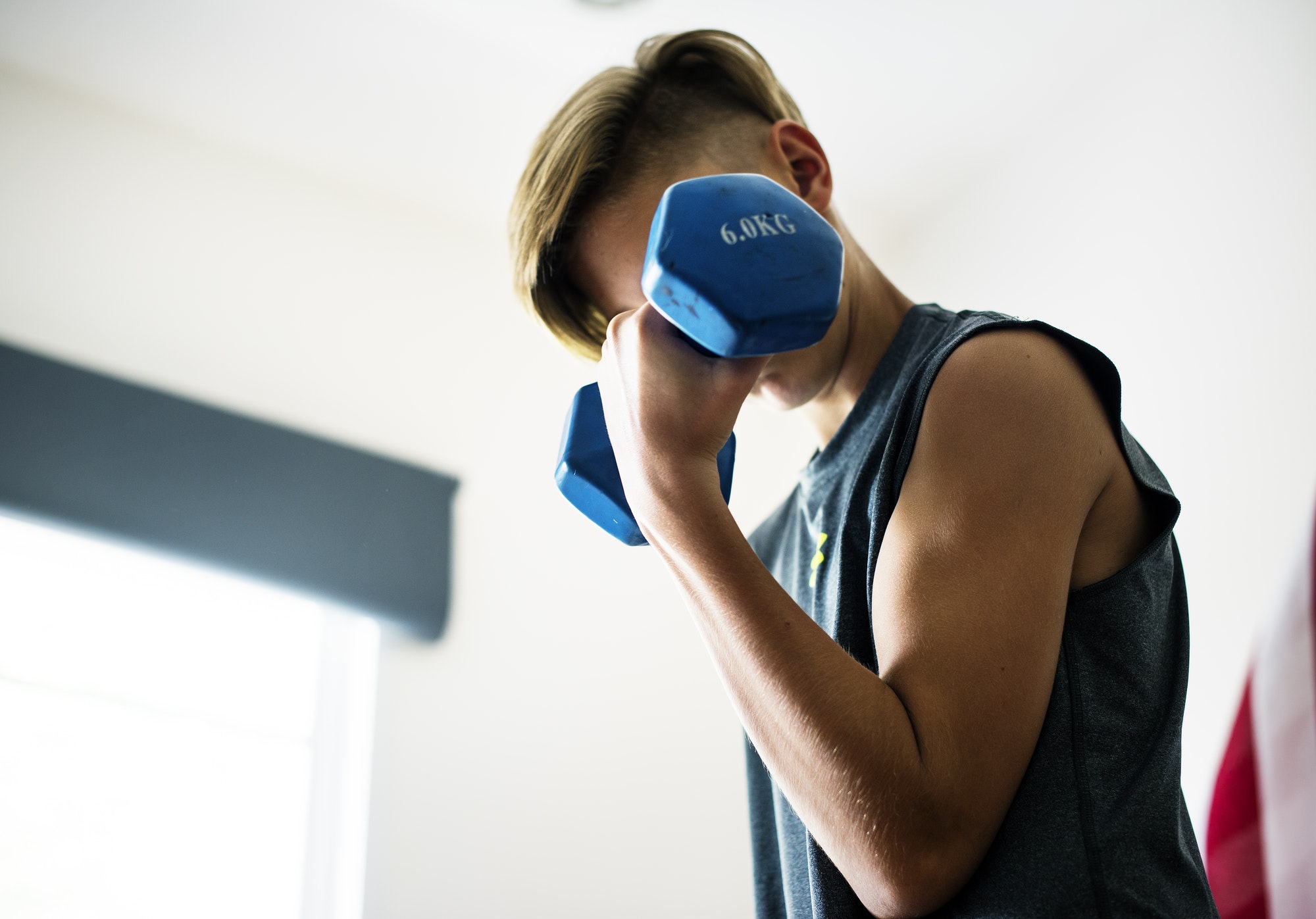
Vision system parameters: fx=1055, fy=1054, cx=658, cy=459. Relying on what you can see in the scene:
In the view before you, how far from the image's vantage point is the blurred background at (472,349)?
64.5 inches

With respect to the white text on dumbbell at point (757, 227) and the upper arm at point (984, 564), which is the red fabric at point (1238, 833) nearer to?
the upper arm at point (984, 564)

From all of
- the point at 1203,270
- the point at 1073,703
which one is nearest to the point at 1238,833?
the point at 1073,703

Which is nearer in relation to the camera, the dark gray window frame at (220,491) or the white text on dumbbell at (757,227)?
the white text on dumbbell at (757,227)

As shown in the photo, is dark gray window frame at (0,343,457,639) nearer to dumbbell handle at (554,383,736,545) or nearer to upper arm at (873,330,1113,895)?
dumbbell handle at (554,383,736,545)

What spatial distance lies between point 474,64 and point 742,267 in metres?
1.63

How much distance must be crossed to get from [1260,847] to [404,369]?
194 centimetres

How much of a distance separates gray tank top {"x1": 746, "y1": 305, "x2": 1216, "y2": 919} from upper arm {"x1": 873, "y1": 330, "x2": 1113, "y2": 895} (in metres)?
0.02

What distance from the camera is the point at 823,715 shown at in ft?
2.05

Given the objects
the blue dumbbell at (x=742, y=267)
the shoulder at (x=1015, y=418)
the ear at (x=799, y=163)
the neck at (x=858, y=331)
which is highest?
the ear at (x=799, y=163)

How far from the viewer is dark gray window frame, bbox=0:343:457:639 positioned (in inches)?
65.2

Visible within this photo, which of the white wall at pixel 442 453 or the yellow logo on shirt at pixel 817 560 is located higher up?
the white wall at pixel 442 453

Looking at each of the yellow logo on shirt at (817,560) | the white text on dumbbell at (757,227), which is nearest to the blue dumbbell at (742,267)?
the white text on dumbbell at (757,227)

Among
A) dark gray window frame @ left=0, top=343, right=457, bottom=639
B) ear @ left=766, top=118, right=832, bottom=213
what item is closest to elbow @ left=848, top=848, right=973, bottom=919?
ear @ left=766, top=118, right=832, bottom=213

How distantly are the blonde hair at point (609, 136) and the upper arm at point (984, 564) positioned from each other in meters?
0.48
